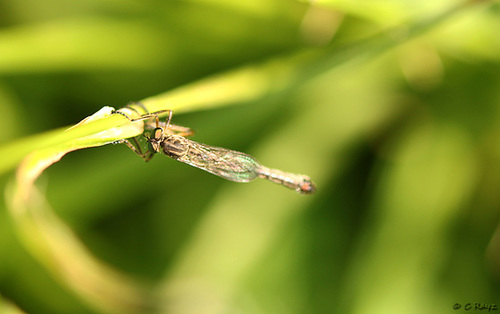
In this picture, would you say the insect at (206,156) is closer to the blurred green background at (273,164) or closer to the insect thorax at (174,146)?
the insect thorax at (174,146)

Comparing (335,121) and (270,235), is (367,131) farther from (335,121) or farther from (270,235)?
(270,235)

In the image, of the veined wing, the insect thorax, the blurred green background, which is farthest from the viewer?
the blurred green background

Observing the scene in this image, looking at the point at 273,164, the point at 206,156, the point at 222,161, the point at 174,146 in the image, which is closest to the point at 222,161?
the point at 222,161

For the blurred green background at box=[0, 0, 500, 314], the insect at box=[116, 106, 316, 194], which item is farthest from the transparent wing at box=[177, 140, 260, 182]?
the blurred green background at box=[0, 0, 500, 314]

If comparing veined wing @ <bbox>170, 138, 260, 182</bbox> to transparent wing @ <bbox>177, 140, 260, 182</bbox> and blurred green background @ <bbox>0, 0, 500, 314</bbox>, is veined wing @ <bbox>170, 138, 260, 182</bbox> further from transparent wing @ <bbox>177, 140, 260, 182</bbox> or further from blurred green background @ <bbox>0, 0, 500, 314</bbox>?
blurred green background @ <bbox>0, 0, 500, 314</bbox>

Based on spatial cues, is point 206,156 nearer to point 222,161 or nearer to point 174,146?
point 222,161

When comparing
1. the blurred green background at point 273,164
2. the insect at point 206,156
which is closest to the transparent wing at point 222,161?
the insect at point 206,156
